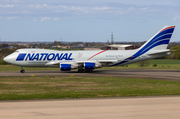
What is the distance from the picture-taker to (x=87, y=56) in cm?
4334

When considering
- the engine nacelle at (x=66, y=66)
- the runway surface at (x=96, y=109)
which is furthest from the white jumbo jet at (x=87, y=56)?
the runway surface at (x=96, y=109)

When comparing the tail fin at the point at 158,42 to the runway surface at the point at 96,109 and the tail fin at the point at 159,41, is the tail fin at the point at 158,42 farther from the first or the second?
the runway surface at the point at 96,109

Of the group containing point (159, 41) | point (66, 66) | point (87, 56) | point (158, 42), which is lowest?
point (66, 66)

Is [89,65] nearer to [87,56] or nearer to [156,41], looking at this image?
[87,56]

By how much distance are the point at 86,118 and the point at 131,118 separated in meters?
2.45

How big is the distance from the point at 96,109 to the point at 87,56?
28198 millimetres

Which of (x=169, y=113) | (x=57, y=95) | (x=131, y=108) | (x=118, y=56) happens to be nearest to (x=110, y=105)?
(x=131, y=108)

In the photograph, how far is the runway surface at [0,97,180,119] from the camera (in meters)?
13.7

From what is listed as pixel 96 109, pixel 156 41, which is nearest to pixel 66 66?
pixel 156 41

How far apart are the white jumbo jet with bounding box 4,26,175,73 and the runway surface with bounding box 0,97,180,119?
78.6 ft

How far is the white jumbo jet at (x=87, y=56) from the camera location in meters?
42.3

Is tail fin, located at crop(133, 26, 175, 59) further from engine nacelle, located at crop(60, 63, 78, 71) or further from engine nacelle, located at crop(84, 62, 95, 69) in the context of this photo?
engine nacelle, located at crop(60, 63, 78, 71)

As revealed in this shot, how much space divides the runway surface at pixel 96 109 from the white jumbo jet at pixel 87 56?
78.6 feet
